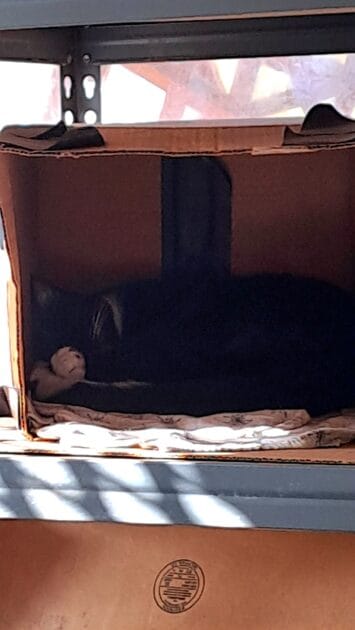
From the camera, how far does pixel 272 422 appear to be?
81cm

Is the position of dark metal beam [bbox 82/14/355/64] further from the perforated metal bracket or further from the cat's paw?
the cat's paw

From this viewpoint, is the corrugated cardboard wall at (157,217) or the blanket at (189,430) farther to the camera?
the corrugated cardboard wall at (157,217)

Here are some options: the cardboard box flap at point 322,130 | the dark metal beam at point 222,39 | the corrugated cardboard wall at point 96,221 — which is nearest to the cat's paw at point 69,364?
the corrugated cardboard wall at point 96,221

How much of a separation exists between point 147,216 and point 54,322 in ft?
0.58

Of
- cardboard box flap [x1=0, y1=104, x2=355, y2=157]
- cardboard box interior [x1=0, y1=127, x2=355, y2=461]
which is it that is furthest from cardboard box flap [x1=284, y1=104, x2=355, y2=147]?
cardboard box interior [x1=0, y1=127, x2=355, y2=461]

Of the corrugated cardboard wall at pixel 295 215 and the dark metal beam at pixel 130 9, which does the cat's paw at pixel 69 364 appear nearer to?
the corrugated cardboard wall at pixel 295 215

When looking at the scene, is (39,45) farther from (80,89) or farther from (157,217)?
(157,217)

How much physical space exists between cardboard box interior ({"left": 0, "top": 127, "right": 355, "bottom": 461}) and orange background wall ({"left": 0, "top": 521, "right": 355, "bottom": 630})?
0.22 m

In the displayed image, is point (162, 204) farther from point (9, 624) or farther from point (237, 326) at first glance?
point (9, 624)

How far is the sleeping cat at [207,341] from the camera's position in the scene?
2.84 ft

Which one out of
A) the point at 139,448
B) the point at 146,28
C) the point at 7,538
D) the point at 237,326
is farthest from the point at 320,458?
the point at 146,28

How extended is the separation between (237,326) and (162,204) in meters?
0.20

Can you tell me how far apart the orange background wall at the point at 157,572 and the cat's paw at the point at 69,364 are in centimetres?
16

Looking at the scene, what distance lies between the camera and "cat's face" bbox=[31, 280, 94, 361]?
3.23 ft
